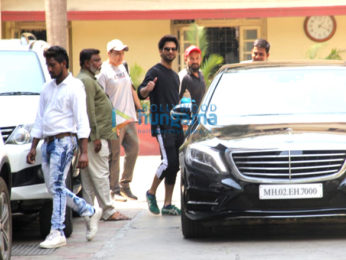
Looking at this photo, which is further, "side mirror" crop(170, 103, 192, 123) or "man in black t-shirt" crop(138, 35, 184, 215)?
"man in black t-shirt" crop(138, 35, 184, 215)

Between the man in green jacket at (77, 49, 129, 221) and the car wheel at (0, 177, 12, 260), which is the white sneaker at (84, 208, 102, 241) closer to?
the man in green jacket at (77, 49, 129, 221)

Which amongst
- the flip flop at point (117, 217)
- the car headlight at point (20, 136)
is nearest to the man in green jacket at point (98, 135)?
the flip flop at point (117, 217)

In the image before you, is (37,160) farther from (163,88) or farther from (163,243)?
(163,88)

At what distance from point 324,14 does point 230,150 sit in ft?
43.2

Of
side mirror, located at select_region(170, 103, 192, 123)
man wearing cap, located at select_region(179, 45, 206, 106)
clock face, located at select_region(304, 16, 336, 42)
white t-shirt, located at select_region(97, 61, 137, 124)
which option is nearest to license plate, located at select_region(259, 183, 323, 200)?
side mirror, located at select_region(170, 103, 192, 123)

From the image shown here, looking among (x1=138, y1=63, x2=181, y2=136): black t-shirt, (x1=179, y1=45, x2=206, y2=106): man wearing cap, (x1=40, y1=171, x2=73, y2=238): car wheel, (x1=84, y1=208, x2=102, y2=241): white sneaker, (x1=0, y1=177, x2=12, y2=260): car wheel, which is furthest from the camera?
(x1=179, y1=45, x2=206, y2=106): man wearing cap

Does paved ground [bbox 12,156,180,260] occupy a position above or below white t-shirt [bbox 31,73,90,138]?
below

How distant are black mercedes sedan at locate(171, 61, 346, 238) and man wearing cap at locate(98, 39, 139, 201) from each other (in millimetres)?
2827

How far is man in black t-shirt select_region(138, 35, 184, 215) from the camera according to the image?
1000 centimetres

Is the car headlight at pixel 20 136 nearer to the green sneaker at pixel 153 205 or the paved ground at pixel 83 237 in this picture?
the paved ground at pixel 83 237

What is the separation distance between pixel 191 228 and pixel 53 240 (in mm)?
1211

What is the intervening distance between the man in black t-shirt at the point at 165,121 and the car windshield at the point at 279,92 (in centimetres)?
107

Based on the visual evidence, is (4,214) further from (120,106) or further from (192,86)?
(120,106)


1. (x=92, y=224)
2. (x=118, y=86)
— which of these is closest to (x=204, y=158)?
(x=92, y=224)
